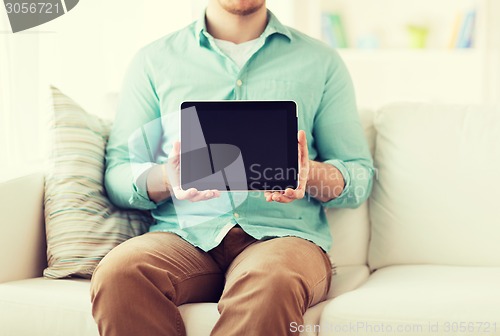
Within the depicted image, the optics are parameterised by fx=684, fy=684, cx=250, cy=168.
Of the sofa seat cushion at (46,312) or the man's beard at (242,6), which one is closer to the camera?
the sofa seat cushion at (46,312)

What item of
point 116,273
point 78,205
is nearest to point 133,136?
point 78,205

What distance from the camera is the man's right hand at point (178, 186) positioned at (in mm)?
1328

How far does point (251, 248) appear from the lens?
141 centimetres

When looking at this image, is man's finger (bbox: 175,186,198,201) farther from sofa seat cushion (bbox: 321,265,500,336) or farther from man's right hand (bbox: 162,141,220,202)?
sofa seat cushion (bbox: 321,265,500,336)

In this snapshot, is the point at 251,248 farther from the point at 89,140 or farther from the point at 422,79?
the point at 422,79

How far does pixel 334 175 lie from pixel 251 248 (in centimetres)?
26

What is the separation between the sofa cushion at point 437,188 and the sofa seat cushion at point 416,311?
235mm

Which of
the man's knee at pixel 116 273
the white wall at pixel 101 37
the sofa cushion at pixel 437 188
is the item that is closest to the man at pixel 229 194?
the man's knee at pixel 116 273

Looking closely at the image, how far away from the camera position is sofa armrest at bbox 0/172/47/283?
1452 millimetres

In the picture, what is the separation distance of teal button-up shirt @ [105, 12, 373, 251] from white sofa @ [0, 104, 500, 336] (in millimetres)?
118

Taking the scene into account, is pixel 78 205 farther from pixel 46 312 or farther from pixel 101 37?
pixel 101 37

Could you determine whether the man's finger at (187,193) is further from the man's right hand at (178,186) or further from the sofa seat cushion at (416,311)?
the sofa seat cushion at (416,311)

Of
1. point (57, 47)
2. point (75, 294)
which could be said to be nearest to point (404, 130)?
point (75, 294)

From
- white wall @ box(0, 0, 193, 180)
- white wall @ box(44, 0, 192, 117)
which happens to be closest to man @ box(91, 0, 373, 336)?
white wall @ box(0, 0, 193, 180)
